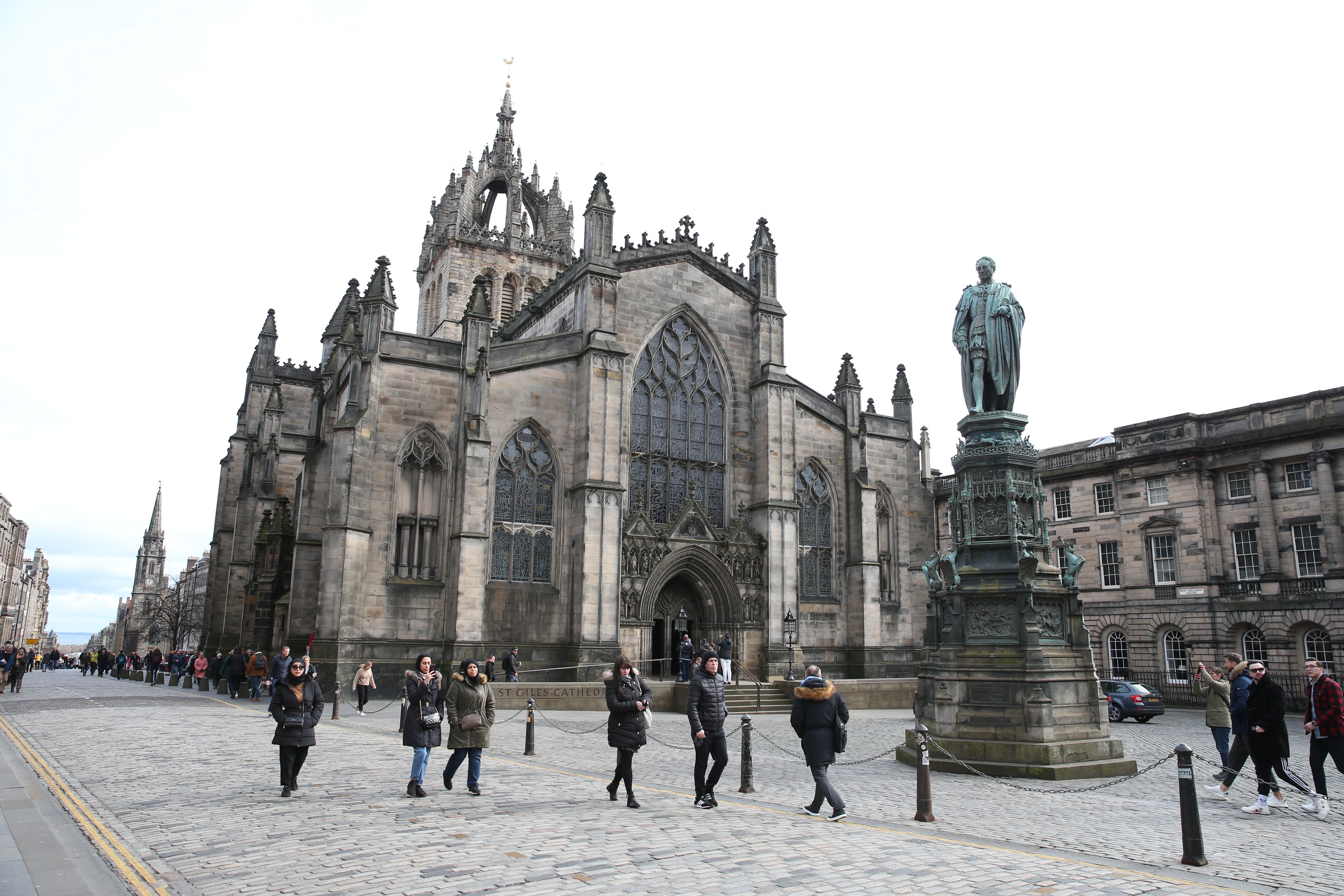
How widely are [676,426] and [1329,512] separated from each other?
2402cm

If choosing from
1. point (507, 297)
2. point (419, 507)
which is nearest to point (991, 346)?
point (419, 507)

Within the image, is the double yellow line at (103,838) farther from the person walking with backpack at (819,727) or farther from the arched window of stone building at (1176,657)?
the arched window of stone building at (1176,657)

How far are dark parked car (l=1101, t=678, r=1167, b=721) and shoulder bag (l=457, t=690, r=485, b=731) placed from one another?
2155 centimetres

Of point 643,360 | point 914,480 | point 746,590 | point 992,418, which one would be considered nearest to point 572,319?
point 643,360

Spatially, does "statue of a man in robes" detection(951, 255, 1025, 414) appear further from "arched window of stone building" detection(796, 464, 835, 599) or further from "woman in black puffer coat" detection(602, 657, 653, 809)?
"arched window of stone building" detection(796, 464, 835, 599)

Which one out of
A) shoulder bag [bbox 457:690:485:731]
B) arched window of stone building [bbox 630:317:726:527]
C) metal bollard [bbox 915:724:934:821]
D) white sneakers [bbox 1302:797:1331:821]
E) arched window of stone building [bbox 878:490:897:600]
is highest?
arched window of stone building [bbox 630:317:726:527]

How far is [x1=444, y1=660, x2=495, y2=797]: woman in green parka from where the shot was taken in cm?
1056

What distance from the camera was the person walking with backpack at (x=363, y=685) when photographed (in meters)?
22.6

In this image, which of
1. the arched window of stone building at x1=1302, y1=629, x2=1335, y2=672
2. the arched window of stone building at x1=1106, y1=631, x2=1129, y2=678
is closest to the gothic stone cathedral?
the arched window of stone building at x1=1106, y1=631, x2=1129, y2=678

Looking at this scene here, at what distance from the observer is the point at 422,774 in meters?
10.5

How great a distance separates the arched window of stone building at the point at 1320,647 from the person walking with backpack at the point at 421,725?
33.4 metres

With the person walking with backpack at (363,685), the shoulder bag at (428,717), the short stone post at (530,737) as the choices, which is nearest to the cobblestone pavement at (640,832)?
the short stone post at (530,737)

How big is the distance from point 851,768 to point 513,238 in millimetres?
43821

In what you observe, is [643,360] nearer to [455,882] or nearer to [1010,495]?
Answer: [1010,495]
